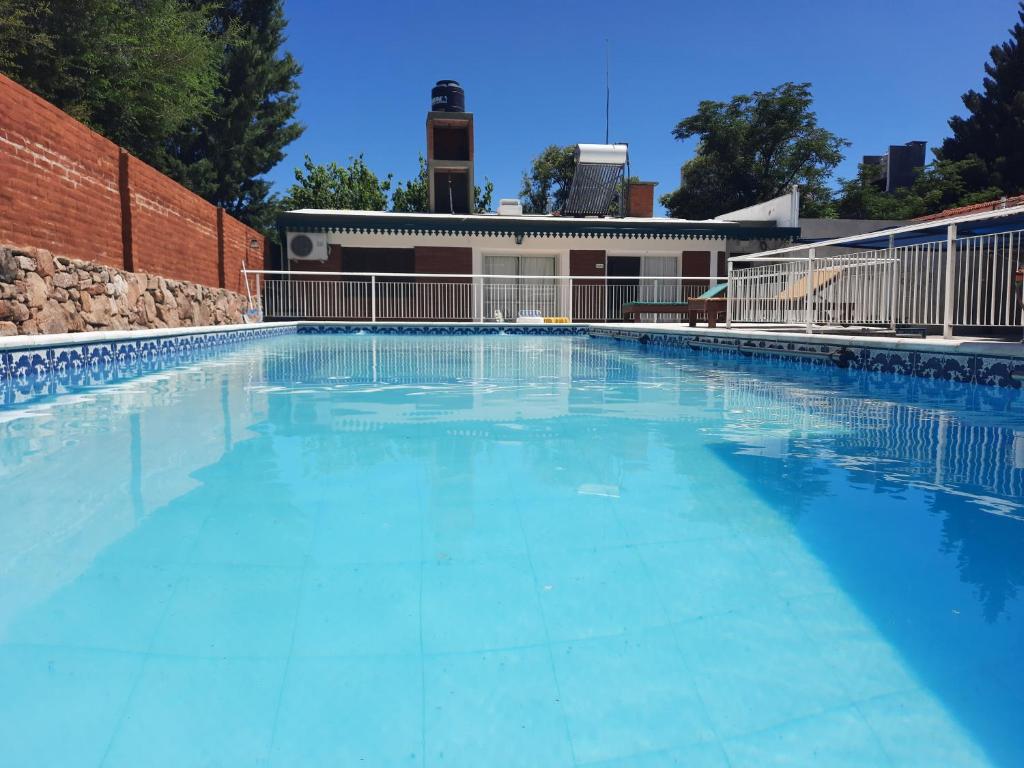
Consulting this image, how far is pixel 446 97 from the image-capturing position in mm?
21406

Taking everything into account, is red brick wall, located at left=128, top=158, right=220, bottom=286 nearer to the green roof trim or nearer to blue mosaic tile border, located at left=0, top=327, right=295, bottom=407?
blue mosaic tile border, located at left=0, top=327, right=295, bottom=407

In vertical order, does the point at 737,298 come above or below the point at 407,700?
above

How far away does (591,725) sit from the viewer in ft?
3.83

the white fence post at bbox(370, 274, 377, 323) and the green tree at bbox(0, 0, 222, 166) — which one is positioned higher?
the green tree at bbox(0, 0, 222, 166)

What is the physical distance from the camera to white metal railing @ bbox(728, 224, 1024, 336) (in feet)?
25.1

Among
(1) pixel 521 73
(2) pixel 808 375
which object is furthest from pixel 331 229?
(1) pixel 521 73

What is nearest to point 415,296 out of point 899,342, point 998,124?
point 899,342

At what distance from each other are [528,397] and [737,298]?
7512 millimetres

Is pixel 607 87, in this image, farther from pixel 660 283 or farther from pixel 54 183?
pixel 54 183

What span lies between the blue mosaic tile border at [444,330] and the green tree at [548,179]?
1993 centimetres

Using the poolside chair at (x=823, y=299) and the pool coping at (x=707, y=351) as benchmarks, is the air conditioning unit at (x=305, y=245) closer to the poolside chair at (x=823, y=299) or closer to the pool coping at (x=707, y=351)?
the pool coping at (x=707, y=351)

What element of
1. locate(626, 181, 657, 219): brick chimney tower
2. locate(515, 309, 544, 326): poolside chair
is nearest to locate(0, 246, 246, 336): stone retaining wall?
locate(515, 309, 544, 326): poolside chair

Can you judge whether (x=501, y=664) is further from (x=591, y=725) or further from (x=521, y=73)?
(x=521, y=73)

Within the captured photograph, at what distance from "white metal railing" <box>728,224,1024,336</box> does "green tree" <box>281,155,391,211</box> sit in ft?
75.1
